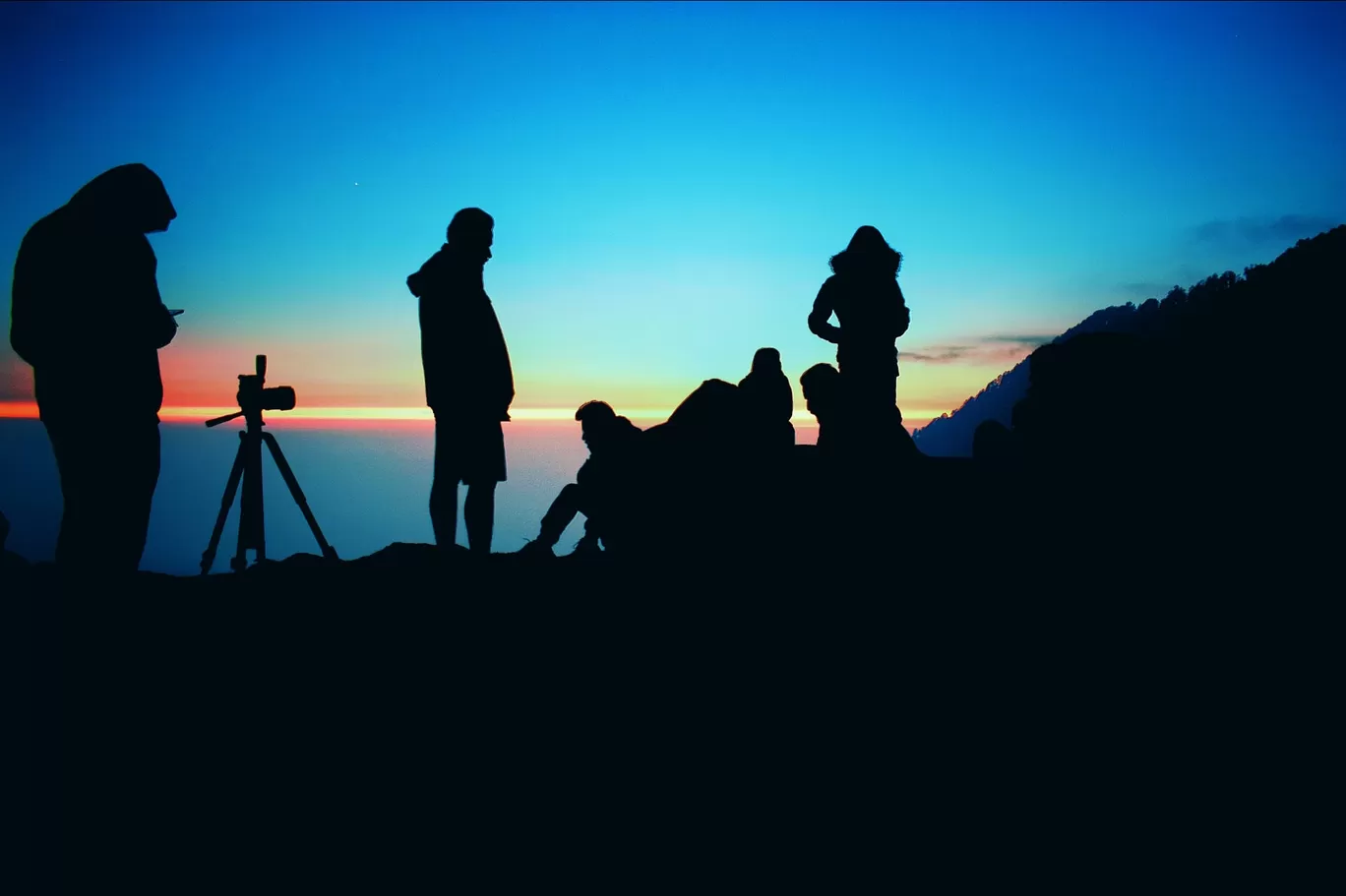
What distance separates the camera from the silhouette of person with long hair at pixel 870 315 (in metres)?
6.32

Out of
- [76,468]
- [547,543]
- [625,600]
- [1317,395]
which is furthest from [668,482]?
[1317,395]

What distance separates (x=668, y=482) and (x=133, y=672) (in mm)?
3287

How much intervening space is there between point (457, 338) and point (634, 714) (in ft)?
10.8

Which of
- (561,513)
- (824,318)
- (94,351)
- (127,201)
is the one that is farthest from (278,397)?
(824,318)

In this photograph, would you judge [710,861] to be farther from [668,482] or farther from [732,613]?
[668,482]

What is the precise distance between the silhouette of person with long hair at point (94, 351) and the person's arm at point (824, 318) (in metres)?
5.25

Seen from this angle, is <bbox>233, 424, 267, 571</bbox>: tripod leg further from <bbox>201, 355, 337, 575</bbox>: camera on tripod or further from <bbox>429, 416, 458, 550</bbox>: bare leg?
<bbox>429, 416, 458, 550</bbox>: bare leg

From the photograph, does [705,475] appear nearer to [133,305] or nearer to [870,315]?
[870,315]

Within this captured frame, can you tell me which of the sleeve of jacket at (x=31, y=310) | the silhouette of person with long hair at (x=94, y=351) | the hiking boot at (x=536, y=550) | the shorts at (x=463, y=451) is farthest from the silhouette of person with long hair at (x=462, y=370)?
the sleeve of jacket at (x=31, y=310)

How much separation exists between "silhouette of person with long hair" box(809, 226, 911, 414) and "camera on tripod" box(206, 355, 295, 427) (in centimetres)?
504

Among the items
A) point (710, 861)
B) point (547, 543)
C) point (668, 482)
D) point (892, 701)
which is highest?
point (668, 482)

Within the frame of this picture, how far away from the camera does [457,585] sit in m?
4.77

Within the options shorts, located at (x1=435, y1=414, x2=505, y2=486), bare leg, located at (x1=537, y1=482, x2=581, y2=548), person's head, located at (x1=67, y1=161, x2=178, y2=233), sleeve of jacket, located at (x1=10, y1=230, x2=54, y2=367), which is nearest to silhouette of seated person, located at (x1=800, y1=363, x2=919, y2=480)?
bare leg, located at (x1=537, y1=482, x2=581, y2=548)

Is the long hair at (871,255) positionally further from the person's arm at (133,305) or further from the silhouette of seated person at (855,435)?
the person's arm at (133,305)
